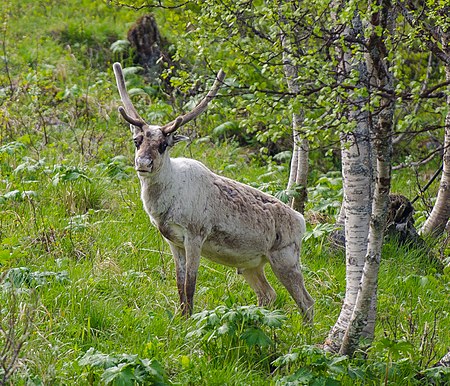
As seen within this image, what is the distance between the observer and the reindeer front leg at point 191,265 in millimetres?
7078

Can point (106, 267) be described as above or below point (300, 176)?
below

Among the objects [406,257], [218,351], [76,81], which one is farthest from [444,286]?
[76,81]

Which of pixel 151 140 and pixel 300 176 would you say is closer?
pixel 151 140

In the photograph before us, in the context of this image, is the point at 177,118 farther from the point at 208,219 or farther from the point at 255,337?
the point at 255,337

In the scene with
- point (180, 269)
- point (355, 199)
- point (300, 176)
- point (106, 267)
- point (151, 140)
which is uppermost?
point (151, 140)

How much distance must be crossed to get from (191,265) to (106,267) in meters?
1.05

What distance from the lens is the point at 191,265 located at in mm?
7074

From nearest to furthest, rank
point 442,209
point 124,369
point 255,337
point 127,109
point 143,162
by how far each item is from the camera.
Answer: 1. point 124,369
2. point 255,337
3. point 143,162
4. point 127,109
5. point 442,209

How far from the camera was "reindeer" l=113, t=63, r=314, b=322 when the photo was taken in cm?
708

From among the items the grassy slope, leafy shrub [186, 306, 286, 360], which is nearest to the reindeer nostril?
the grassy slope

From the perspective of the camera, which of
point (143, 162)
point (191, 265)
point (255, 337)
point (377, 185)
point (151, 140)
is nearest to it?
point (377, 185)

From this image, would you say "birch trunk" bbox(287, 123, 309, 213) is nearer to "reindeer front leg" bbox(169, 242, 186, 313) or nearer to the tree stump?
"reindeer front leg" bbox(169, 242, 186, 313)

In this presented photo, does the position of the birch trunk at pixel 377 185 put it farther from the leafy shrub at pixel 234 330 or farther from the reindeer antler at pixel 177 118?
the reindeer antler at pixel 177 118

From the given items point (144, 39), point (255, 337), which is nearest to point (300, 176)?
point (255, 337)
